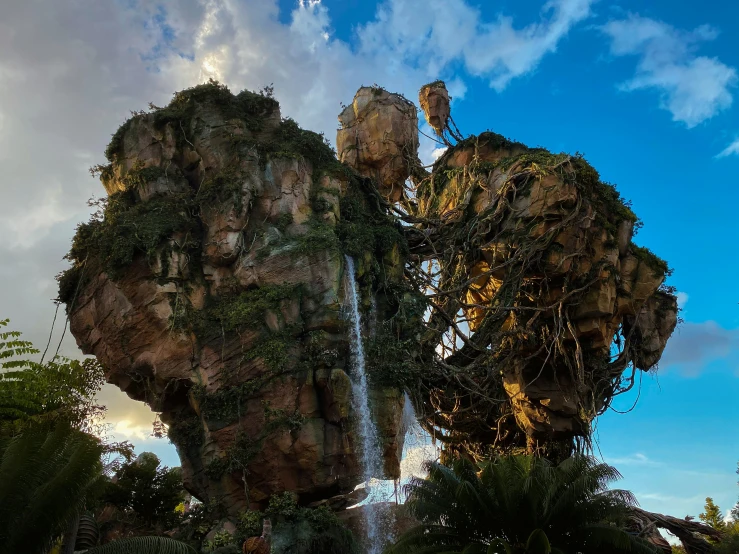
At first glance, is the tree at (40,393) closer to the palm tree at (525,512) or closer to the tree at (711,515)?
the palm tree at (525,512)

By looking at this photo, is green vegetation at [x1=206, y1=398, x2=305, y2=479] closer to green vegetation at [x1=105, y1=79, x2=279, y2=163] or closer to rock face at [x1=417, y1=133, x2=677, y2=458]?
rock face at [x1=417, y1=133, x2=677, y2=458]

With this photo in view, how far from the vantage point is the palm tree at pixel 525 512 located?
11.6 meters

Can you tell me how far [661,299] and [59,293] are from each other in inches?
754

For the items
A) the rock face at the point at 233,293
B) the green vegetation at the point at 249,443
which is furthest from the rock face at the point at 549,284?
the green vegetation at the point at 249,443

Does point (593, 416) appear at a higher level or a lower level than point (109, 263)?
lower

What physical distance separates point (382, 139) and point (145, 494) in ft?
46.8

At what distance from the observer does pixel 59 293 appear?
17.0 meters

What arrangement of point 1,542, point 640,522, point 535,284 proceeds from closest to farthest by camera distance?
1. point 1,542
2. point 640,522
3. point 535,284

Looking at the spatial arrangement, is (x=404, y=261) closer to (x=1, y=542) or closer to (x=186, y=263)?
(x=186, y=263)

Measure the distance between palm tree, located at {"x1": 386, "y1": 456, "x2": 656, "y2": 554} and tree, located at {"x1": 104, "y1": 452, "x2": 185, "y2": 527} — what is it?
8240mm

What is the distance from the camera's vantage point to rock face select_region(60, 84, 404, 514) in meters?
14.6

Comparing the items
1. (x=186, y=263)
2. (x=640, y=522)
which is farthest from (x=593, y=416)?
(x=186, y=263)

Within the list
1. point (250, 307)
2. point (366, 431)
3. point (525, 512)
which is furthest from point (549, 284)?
point (525, 512)

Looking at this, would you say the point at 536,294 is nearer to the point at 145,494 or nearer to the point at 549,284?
the point at 549,284
